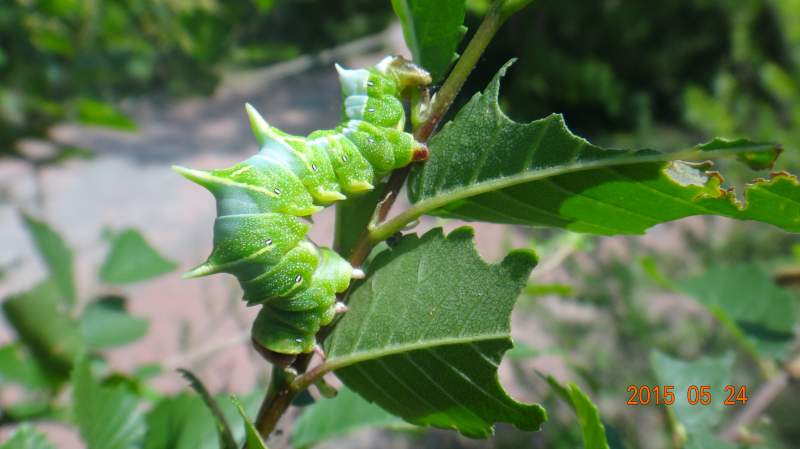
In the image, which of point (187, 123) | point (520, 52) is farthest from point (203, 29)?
point (187, 123)

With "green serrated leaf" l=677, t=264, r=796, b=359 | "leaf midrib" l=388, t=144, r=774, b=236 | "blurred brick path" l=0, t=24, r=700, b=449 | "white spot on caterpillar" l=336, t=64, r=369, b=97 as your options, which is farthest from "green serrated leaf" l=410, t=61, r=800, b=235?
"blurred brick path" l=0, t=24, r=700, b=449

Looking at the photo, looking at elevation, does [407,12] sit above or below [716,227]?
above

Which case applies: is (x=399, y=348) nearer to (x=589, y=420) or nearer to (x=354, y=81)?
(x=589, y=420)

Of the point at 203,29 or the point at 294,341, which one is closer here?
the point at 294,341

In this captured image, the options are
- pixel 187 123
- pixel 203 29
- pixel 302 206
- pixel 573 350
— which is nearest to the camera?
pixel 302 206

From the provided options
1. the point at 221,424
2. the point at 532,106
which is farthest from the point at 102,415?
the point at 532,106

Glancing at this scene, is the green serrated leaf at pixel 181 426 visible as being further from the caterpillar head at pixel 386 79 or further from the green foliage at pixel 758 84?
the green foliage at pixel 758 84

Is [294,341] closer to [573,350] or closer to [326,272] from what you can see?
[326,272]
